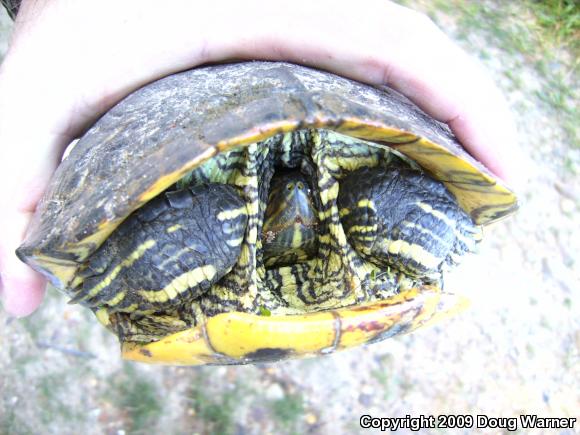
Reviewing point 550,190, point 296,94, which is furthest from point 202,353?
point 550,190

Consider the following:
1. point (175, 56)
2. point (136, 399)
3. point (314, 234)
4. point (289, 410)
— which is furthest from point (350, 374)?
point (175, 56)

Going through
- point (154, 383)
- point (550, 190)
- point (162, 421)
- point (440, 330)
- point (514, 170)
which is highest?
point (550, 190)

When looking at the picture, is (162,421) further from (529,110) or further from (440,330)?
(529,110)

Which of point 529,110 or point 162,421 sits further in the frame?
point 529,110

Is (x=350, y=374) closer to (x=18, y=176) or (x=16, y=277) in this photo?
(x=16, y=277)

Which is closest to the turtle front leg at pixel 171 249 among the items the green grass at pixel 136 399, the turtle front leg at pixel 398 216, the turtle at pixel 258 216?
the turtle at pixel 258 216

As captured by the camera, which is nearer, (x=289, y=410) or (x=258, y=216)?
(x=258, y=216)

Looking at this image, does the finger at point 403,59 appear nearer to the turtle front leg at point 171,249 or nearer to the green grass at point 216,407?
the turtle front leg at point 171,249
